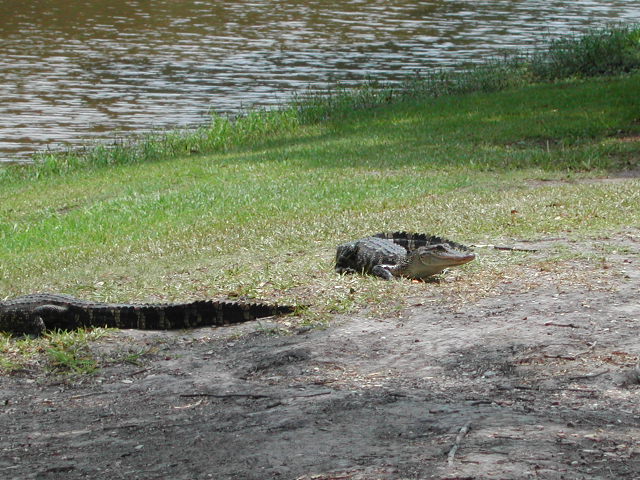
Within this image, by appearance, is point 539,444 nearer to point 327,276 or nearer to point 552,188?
point 327,276

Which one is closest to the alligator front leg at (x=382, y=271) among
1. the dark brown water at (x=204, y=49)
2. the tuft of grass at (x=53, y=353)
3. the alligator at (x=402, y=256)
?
the alligator at (x=402, y=256)

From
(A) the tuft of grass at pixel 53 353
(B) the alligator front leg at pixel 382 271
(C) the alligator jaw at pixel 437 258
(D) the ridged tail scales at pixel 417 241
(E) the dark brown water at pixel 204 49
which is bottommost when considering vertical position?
(E) the dark brown water at pixel 204 49

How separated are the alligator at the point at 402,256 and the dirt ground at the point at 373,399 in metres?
0.41

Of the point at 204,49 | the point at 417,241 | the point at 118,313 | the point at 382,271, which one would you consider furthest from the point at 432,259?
the point at 204,49

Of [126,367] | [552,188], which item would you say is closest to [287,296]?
[126,367]

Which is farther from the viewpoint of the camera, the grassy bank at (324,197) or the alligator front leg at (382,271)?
the grassy bank at (324,197)

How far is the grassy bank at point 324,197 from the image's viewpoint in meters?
8.19

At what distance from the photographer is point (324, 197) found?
12.2 metres

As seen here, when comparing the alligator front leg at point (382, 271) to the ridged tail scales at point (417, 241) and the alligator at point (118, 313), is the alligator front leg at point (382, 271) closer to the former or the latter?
the ridged tail scales at point (417, 241)

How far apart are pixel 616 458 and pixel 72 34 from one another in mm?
30980

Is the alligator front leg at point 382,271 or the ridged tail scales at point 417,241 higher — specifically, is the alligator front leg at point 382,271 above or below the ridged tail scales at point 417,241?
below

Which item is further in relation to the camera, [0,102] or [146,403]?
[0,102]

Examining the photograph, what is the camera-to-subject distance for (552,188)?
464 inches

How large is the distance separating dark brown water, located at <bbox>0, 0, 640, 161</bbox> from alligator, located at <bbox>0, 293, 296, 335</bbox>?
39.6 feet
